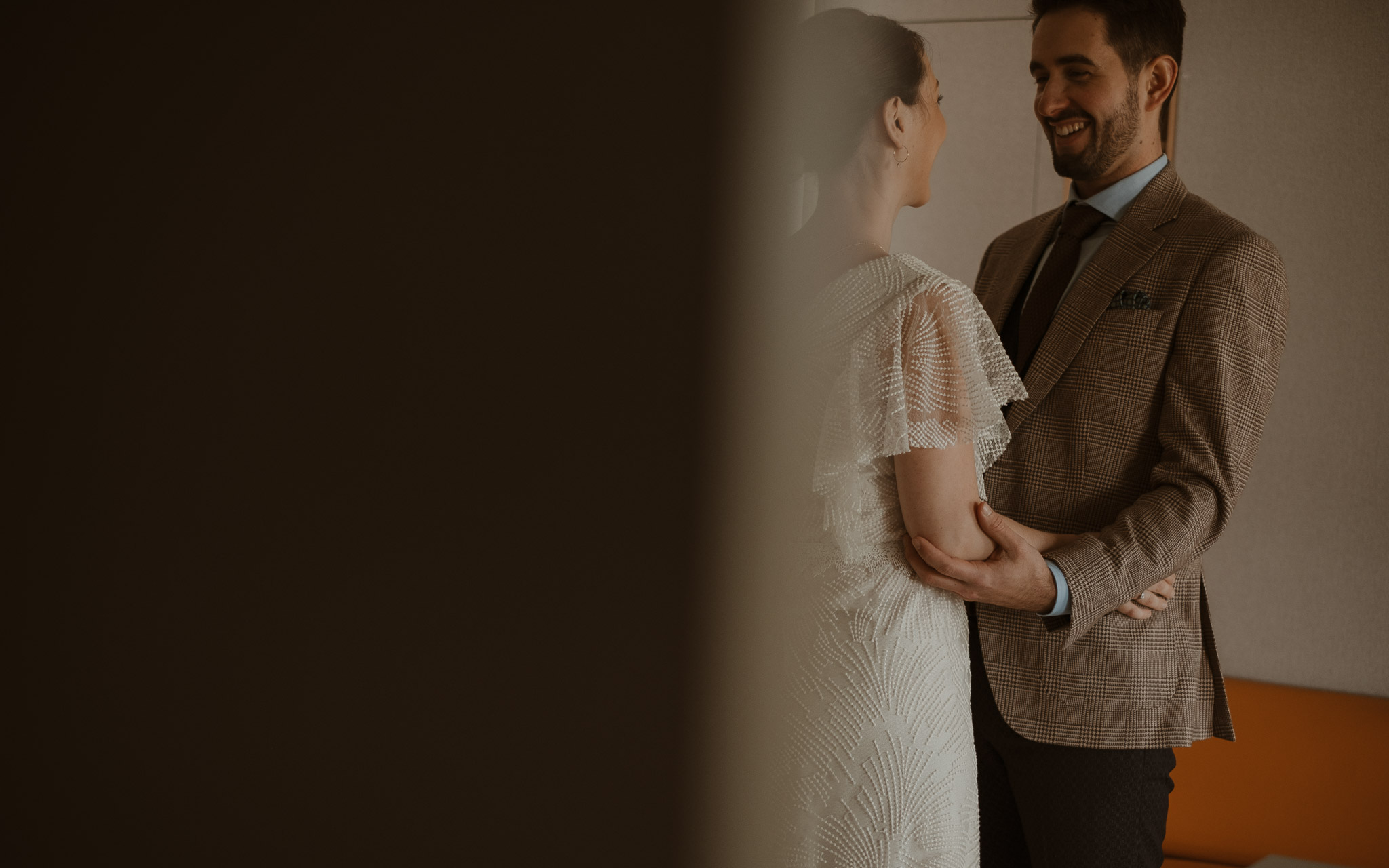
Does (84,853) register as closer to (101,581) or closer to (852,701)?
(101,581)

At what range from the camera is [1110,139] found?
135cm

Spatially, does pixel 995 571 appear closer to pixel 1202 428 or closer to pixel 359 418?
pixel 1202 428

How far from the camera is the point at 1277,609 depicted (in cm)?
249

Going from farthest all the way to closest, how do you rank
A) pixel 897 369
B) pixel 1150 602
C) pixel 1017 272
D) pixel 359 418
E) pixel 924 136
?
pixel 1017 272
pixel 1150 602
pixel 924 136
pixel 897 369
pixel 359 418

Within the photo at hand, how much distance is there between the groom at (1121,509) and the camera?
1.15 meters

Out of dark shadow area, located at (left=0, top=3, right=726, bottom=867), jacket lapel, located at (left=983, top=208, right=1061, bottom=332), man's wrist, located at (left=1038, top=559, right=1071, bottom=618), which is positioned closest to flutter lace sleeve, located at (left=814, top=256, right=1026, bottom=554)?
man's wrist, located at (left=1038, top=559, right=1071, bottom=618)

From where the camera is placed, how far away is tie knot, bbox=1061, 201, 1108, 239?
139 cm

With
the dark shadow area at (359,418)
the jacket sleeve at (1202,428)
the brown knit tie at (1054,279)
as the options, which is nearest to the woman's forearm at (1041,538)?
the jacket sleeve at (1202,428)

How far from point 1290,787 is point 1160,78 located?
1753 mm

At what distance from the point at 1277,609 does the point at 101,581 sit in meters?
2.90

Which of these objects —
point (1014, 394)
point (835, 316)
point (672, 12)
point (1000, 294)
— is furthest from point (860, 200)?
point (672, 12)

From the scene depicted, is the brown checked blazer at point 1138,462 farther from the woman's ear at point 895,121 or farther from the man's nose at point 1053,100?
the woman's ear at point 895,121

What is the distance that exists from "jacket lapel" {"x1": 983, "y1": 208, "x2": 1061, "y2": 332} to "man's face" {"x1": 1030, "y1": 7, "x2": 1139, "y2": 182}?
0.35 ft

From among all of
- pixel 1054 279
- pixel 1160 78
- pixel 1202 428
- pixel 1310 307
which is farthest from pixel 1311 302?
pixel 1202 428
